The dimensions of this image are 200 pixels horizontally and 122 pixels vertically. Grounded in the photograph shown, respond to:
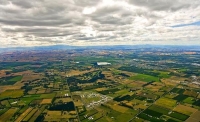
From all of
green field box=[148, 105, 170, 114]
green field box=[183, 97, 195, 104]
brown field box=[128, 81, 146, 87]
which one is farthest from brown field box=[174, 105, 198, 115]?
brown field box=[128, 81, 146, 87]

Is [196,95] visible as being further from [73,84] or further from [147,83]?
[73,84]

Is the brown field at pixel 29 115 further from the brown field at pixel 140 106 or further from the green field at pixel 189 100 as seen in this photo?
the green field at pixel 189 100

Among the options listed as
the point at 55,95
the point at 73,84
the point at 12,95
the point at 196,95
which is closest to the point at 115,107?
the point at 55,95

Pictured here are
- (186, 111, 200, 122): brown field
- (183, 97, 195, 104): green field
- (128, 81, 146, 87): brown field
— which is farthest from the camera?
(128, 81, 146, 87): brown field

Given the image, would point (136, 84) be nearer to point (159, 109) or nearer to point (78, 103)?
point (159, 109)

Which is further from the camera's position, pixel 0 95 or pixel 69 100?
pixel 0 95

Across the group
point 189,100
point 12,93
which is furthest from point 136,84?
point 12,93

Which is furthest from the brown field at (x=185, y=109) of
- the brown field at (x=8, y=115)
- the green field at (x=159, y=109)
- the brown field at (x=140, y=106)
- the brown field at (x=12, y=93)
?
the brown field at (x=12, y=93)

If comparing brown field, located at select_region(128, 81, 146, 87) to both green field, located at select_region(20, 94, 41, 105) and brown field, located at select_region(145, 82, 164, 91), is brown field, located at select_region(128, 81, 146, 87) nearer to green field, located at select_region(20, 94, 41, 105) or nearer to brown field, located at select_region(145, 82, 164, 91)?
brown field, located at select_region(145, 82, 164, 91)
